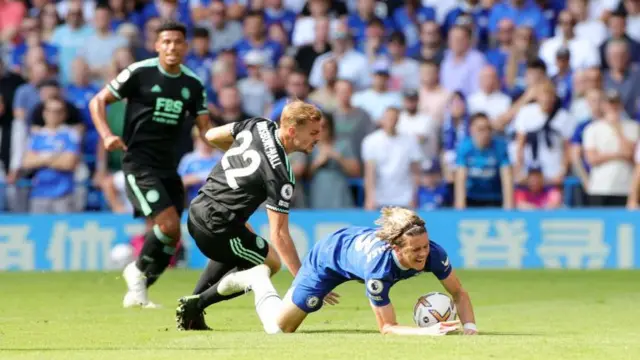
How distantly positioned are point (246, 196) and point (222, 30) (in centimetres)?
1140

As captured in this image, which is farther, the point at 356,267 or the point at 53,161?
the point at 53,161

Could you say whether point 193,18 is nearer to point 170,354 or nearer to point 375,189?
point 375,189

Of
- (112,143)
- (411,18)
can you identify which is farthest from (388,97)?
(112,143)

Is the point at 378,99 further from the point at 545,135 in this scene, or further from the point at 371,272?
the point at 371,272

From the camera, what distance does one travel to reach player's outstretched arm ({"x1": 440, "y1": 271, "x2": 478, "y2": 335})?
8945 millimetres

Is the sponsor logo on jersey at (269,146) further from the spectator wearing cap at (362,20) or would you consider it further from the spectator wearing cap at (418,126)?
the spectator wearing cap at (362,20)

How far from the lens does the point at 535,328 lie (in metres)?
10.0

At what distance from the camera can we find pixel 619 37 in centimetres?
1895

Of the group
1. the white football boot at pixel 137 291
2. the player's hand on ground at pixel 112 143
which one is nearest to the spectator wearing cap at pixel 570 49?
the white football boot at pixel 137 291

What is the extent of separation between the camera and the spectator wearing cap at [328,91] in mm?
18609

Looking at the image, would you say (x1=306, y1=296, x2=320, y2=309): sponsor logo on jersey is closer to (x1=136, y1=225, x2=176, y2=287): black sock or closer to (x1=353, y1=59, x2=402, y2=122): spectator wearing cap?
(x1=136, y1=225, x2=176, y2=287): black sock

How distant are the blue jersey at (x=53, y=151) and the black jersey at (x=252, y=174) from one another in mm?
8831

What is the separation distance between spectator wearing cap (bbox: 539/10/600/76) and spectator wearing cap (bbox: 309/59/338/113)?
3016mm

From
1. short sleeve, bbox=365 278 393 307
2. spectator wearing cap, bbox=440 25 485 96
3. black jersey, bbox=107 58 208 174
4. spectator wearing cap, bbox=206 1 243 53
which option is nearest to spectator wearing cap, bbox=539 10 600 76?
spectator wearing cap, bbox=440 25 485 96
